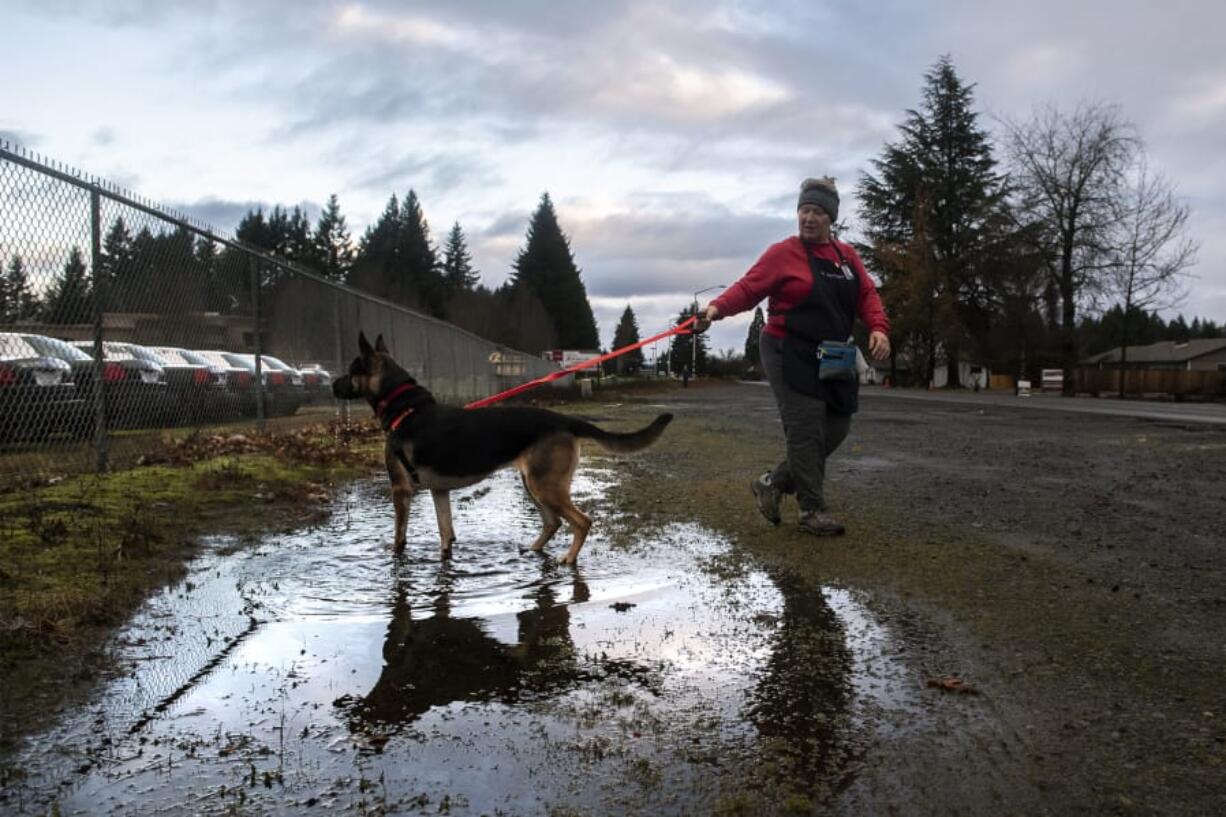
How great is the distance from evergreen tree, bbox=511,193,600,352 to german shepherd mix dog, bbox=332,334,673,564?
9933cm

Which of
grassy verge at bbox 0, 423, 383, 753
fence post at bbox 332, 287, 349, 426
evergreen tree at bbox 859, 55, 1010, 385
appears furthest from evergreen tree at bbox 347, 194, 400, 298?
grassy verge at bbox 0, 423, 383, 753

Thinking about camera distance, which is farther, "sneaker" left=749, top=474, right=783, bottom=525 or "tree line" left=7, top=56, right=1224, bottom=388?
"tree line" left=7, top=56, right=1224, bottom=388

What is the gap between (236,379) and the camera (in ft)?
33.9

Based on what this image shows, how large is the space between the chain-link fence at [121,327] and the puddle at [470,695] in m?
2.90

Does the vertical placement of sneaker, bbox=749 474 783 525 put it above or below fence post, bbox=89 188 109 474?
below

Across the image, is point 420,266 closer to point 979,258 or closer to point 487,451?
point 979,258

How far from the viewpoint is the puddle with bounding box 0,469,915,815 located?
2.20 m

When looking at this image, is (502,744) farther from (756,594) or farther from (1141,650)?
(1141,650)

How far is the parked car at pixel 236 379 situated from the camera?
9.42 meters

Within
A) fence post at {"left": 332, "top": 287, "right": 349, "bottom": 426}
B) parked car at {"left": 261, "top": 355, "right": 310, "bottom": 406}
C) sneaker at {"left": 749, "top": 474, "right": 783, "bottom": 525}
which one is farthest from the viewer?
fence post at {"left": 332, "top": 287, "right": 349, "bottom": 426}

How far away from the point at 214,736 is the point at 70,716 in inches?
19.7

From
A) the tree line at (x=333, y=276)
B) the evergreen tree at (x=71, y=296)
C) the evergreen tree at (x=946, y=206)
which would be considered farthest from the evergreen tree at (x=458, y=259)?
the evergreen tree at (x=71, y=296)

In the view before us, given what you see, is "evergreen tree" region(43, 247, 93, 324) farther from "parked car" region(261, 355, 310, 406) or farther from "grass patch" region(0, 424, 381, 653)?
"parked car" region(261, 355, 310, 406)

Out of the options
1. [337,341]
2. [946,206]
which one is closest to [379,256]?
[946,206]
